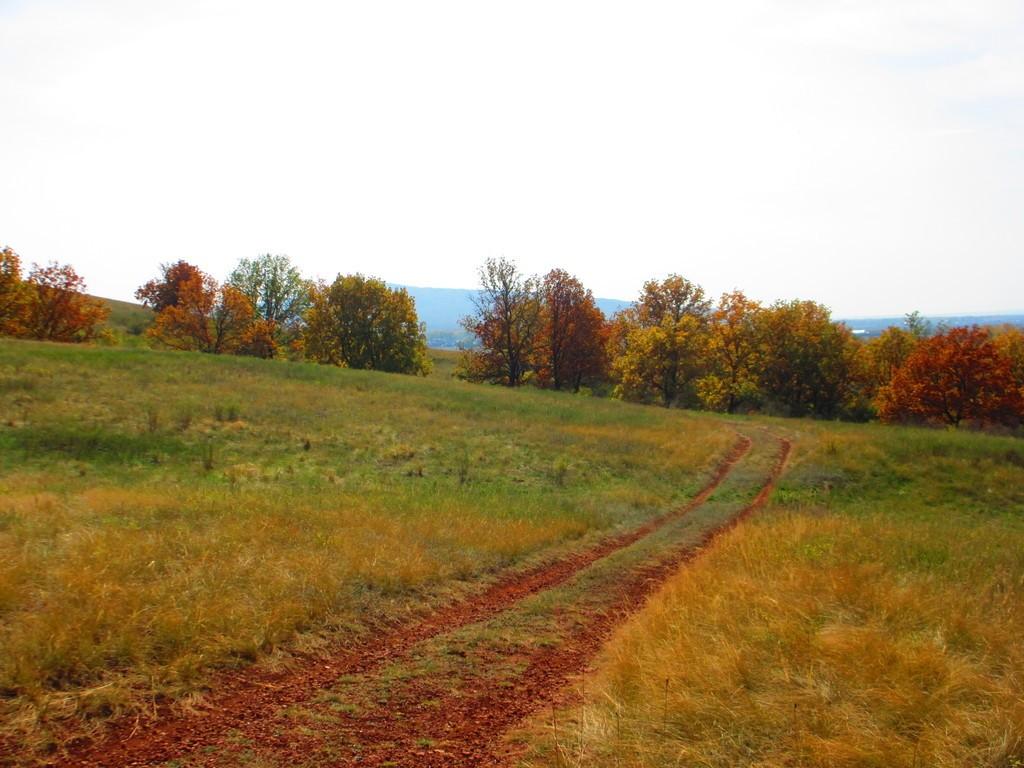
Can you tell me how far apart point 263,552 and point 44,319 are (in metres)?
57.1

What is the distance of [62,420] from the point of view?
70.5 ft

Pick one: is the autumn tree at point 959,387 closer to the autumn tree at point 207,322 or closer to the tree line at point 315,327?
the tree line at point 315,327

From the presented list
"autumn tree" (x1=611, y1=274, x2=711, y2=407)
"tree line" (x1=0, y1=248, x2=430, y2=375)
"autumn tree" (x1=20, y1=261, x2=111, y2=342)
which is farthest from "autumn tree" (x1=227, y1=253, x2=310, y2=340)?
"autumn tree" (x1=611, y1=274, x2=711, y2=407)

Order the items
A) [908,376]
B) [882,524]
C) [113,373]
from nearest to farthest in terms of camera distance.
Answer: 1. [882,524]
2. [113,373]
3. [908,376]

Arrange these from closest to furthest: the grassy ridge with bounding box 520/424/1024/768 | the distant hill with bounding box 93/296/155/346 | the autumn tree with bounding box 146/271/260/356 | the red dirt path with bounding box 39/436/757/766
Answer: the grassy ridge with bounding box 520/424/1024/768, the red dirt path with bounding box 39/436/757/766, the autumn tree with bounding box 146/271/260/356, the distant hill with bounding box 93/296/155/346

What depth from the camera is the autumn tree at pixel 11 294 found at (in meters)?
48.4

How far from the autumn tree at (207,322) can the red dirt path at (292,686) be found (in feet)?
201

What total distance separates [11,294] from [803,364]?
65.0 metres

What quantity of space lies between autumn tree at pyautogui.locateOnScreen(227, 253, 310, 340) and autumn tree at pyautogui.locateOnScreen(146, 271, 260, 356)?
710cm

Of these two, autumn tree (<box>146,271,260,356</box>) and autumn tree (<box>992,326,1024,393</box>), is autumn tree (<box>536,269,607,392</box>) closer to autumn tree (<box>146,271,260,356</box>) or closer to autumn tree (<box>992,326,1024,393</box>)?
autumn tree (<box>146,271,260,356</box>)

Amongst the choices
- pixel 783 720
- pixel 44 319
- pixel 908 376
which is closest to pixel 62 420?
pixel 783 720

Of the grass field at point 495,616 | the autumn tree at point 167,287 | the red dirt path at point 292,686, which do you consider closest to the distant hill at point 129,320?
the autumn tree at point 167,287

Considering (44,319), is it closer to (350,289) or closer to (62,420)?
(350,289)

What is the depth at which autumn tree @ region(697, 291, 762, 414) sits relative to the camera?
57156 mm
